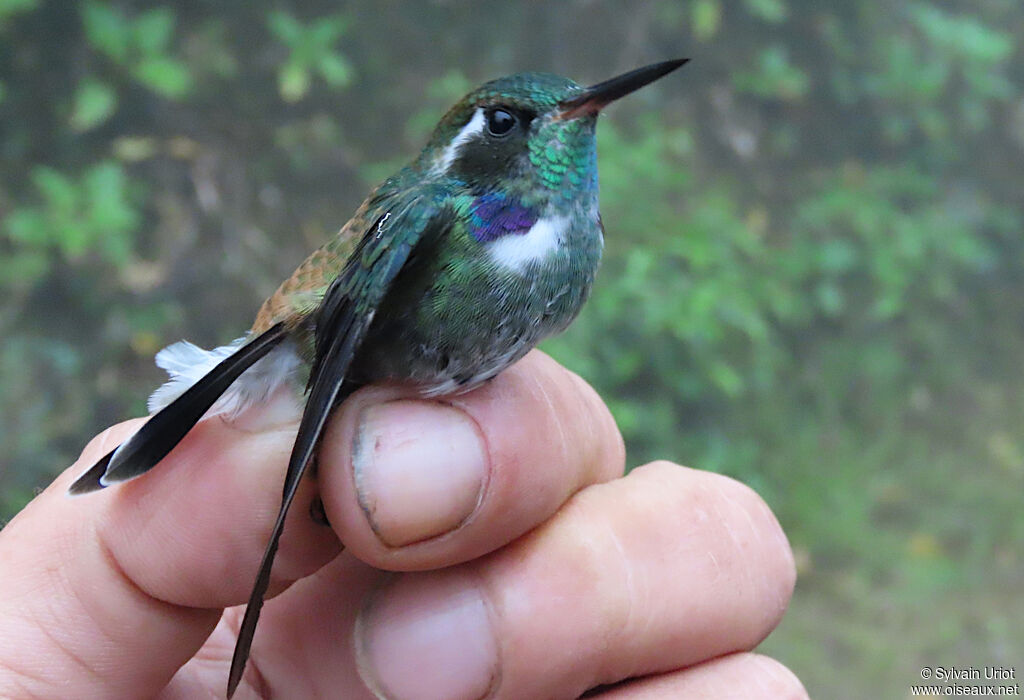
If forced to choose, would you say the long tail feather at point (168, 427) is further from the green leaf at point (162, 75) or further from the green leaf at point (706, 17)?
the green leaf at point (706, 17)

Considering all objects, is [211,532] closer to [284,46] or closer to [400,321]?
[400,321]

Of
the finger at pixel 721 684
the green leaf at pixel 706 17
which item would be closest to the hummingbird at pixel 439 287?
the finger at pixel 721 684

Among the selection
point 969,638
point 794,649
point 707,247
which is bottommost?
point 969,638

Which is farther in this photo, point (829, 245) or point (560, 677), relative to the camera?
point (829, 245)

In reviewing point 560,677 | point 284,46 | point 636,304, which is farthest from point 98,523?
point 284,46

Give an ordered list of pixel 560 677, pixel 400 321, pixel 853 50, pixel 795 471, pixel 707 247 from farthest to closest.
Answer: pixel 853 50 < pixel 795 471 < pixel 707 247 < pixel 560 677 < pixel 400 321

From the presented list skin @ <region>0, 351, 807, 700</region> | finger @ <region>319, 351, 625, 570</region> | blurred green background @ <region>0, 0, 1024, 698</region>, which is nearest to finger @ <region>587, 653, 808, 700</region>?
skin @ <region>0, 351, 807, 700</region>

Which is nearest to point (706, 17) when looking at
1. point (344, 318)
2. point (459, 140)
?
point (459, 140)

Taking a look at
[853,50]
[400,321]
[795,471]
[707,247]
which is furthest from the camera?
[853,50]
